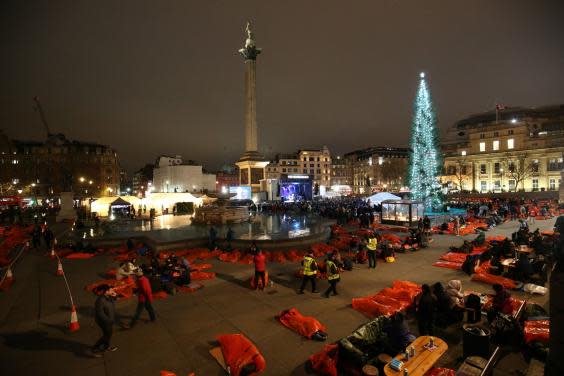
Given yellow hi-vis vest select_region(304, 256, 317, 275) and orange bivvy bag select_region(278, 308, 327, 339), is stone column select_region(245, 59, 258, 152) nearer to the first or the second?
yellow hi-vis vest select_region(304, 256, 317, 275)

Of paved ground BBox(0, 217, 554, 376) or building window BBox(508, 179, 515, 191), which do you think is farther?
building window BBox(508, 179, 515, 191)

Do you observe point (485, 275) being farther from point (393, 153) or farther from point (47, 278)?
point (393, 153)

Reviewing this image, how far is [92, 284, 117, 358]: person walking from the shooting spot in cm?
601

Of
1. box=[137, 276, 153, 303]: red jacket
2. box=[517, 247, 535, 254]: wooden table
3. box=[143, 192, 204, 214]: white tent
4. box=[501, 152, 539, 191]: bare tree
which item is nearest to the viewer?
box=[137, 276, 153, 303]: red jacket

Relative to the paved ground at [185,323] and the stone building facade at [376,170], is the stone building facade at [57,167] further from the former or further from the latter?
the stone building facade at [376,170]

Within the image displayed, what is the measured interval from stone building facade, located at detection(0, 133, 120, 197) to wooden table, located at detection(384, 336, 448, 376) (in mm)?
43032

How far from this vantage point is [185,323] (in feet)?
24.5

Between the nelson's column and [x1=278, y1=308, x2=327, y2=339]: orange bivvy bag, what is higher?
the nelson's column

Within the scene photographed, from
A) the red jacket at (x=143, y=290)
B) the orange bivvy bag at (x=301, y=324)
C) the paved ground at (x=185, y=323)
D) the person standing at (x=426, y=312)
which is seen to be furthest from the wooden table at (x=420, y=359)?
the red jacket at (x=143, y=290)

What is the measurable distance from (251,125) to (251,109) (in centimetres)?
228

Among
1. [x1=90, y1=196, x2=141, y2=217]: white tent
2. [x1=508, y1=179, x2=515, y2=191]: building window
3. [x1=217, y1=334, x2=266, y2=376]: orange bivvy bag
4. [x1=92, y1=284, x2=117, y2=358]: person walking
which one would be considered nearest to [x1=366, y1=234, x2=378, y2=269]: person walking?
[x1=217, y1=334, x2=266, y2=376]: orange bivvy bag

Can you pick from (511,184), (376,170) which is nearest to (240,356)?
(511,184)

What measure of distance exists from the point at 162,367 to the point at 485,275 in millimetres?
10935

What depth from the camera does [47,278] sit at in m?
12.0
